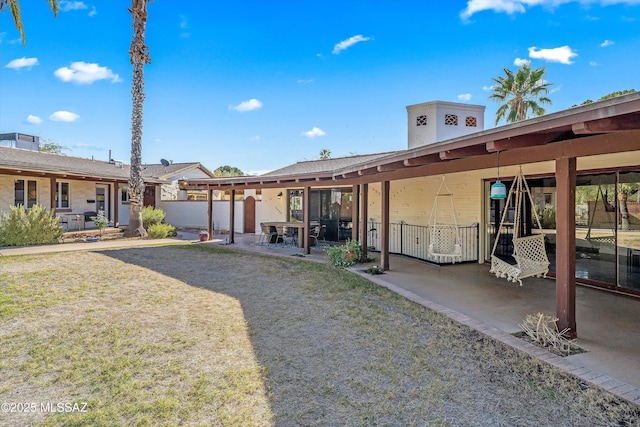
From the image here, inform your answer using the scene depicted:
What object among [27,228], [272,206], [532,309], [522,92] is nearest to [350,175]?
[532,309]

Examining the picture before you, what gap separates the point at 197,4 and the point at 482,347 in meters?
14.5

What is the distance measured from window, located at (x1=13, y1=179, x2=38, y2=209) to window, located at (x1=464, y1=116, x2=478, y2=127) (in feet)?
58.6

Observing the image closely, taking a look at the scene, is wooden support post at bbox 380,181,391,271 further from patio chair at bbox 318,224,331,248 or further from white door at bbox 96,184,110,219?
white door at bbox 96,184,110,219

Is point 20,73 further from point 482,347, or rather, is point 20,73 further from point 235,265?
point 482,347

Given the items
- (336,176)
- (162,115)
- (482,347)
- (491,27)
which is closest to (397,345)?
(482,347)

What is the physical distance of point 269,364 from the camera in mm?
3695

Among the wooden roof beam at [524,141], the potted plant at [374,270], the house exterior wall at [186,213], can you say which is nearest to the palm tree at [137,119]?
the house exterior wall at [186,213]

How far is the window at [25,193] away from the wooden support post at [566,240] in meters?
18.6

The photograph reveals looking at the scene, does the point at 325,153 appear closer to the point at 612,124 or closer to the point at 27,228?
the point at 27,228

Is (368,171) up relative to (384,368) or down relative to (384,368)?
up

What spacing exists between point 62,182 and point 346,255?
1491cm

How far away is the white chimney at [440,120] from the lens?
1196 cm

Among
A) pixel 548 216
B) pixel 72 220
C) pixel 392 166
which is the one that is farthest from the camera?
pixel 72 220

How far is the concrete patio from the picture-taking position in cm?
332
